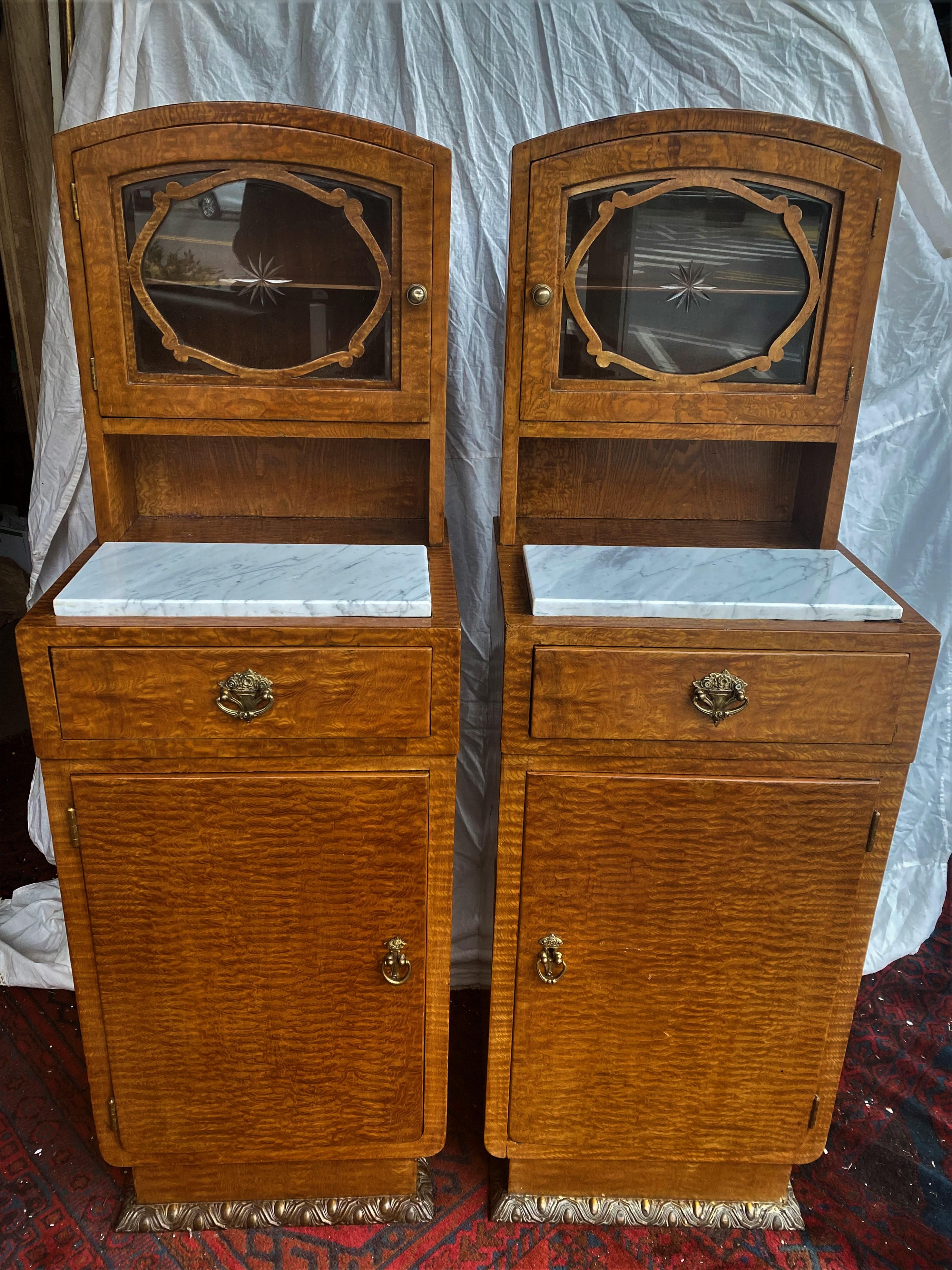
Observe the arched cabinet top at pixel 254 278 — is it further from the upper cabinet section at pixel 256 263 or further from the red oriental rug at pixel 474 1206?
the red oriental rug at pixel 474 1206

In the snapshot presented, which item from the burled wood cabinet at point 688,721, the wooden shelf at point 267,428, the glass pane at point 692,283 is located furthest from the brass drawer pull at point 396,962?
the glass pane at point 692,283

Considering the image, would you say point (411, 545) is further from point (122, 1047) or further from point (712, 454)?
point (122, 1047)

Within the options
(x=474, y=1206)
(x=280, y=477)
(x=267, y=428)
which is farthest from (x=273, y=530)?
(x=474, y=1206)

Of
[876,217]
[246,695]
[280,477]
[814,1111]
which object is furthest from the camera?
[280,477]

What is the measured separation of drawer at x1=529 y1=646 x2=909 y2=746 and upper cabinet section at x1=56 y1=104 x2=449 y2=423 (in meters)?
0.43

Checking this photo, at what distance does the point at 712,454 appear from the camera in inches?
60.5

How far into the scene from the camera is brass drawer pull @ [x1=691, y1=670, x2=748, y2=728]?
118 centimetres

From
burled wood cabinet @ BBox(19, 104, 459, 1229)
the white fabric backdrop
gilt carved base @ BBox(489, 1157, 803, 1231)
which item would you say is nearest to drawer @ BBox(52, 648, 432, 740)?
burled wood cabinet @ BBox(19, 104, 459, 1229)

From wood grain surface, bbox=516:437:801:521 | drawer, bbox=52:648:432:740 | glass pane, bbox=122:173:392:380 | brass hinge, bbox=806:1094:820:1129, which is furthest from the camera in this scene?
wood grain surface, bbox=516:437:801:521

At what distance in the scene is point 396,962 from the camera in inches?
51.9

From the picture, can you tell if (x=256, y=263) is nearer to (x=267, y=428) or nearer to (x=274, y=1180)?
(x=267, y=428)

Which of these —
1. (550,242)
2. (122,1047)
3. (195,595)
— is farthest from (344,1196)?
(550,242)

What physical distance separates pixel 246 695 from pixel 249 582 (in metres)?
0.14
